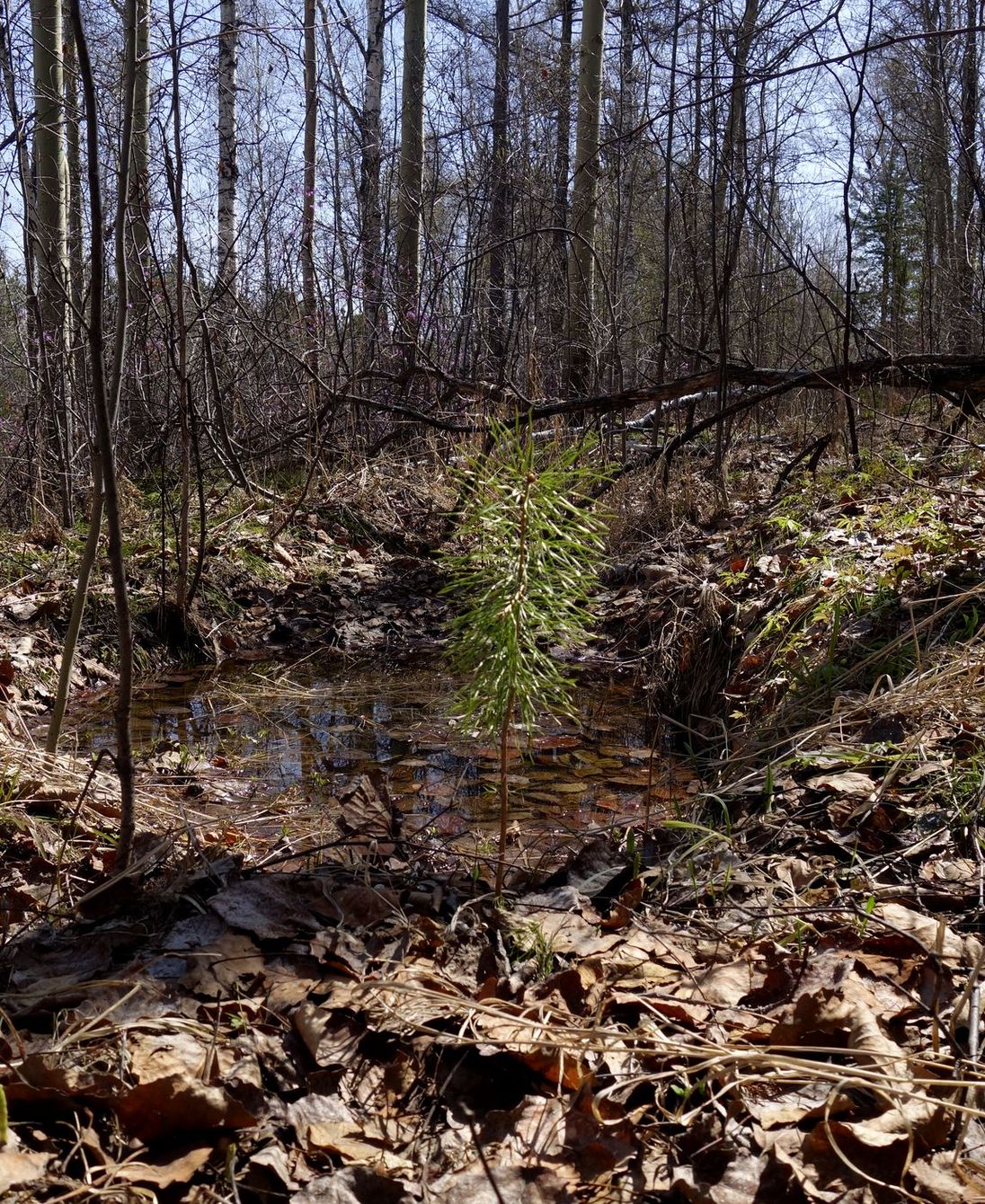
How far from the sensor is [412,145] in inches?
438

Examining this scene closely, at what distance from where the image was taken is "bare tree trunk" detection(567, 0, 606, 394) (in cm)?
985

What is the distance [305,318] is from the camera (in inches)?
347

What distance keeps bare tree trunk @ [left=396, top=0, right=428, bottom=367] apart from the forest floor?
8.32 metres

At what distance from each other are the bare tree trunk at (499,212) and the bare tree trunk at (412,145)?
910mm

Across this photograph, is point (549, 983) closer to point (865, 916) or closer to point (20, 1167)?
point (865, 916)

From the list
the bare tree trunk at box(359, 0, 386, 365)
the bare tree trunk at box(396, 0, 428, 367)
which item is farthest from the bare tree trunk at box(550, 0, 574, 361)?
the bare tree trunk at box(359, 0, 386, 365)

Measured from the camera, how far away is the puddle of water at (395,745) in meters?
3.41

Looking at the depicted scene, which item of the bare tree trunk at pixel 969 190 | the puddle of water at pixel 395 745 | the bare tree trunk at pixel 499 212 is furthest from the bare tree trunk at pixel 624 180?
the puddle of water at pixel 395 745

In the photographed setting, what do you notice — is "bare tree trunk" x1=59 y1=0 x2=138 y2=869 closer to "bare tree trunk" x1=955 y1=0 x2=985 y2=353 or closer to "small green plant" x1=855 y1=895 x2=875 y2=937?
"small green plant" x1=855 y1=895 x2=875 y2=937

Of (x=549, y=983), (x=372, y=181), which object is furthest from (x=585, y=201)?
(x=549, y=983)

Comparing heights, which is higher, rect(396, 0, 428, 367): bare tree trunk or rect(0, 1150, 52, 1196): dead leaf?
rect(396, 0, 428, 367): bare tree trunk

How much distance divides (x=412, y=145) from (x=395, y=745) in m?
9.54

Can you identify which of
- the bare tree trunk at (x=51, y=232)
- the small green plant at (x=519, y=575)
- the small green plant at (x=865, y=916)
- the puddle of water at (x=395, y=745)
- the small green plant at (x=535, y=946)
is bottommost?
the puddle of water at (x=395, y=745)

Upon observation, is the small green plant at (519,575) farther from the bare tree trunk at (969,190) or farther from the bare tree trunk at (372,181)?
the bare tree trunk at (372,181)
